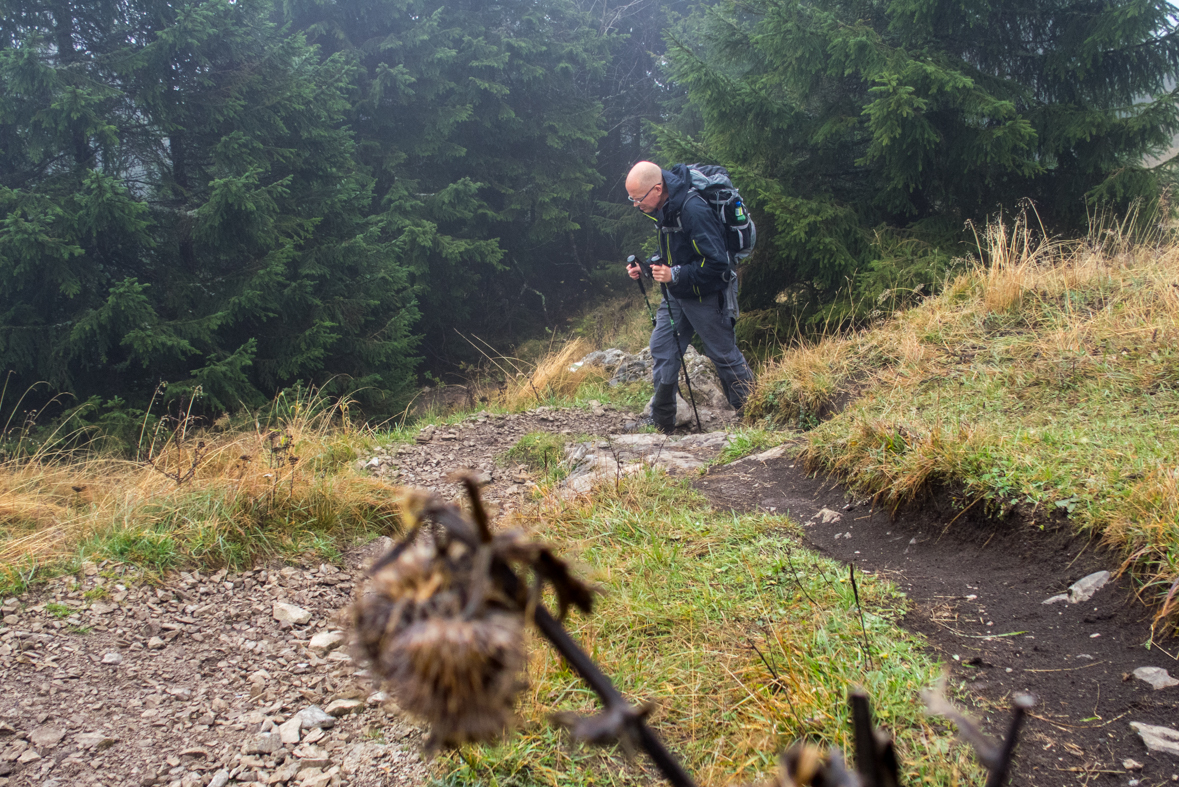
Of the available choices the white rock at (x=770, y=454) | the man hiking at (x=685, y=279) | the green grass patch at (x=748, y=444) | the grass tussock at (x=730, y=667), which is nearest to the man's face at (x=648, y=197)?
the man hiking at (x=685, y=279)

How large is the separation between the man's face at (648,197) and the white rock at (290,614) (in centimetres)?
374

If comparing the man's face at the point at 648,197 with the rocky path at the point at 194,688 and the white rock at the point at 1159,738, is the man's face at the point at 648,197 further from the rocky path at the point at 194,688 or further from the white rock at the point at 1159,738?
the white rock at the point at 1159,738

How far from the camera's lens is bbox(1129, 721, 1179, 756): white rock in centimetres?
171

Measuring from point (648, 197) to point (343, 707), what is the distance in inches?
168

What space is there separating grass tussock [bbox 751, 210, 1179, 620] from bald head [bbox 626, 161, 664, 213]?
185cm

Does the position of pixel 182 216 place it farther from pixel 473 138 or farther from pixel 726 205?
pixel 473 138

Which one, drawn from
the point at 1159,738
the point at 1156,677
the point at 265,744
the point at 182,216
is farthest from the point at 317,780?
the point at 182,216

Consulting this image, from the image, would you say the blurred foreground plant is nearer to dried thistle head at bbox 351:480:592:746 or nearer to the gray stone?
dried thistle head at bbox 351:480:592:746

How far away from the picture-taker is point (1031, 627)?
232 cm

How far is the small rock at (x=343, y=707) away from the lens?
8.12 ft

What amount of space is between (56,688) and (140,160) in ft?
29.8

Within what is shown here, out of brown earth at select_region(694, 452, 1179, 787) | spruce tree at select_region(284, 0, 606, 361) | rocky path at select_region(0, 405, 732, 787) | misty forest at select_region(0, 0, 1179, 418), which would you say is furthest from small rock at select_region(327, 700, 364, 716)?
spruce tree at select_region(284, 0, 606, 361)

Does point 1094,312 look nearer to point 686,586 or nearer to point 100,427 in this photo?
point 686,586

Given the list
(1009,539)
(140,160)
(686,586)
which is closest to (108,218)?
(140,160)
